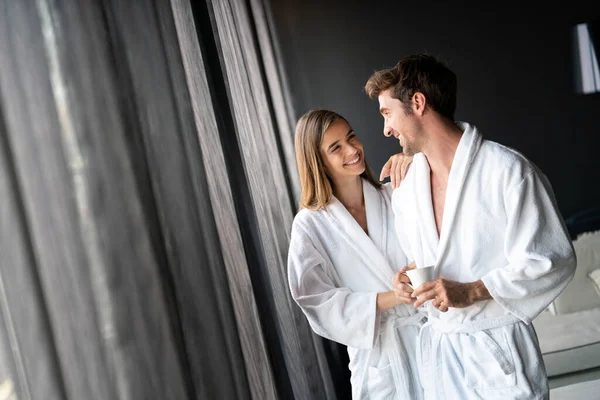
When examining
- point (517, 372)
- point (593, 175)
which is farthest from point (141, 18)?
point (593, 175)

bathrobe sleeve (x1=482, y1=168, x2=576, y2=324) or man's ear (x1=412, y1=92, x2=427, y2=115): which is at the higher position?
man's ear (x1=412, y1=92, x2=427, y2=115)

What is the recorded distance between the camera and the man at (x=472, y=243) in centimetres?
140

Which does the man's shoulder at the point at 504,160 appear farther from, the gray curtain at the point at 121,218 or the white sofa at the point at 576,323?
the white sofa at the point at 576,323

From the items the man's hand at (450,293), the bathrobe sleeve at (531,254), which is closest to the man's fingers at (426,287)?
the man's hand at (450,293)

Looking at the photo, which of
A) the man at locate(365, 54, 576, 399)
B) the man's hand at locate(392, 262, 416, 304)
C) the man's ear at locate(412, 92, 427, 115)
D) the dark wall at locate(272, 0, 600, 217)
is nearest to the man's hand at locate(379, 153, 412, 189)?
Result: the man at locate(365, 54, 576, 399)

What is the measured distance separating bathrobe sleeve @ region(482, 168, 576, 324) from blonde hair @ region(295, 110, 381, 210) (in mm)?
682

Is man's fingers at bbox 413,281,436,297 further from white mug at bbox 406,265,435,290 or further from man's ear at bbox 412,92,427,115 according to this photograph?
man's ear at bbox 412,92,427,115

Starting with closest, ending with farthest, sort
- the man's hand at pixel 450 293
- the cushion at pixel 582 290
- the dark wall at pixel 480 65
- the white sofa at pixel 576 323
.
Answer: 1. the man's hand at pixel 450 293
2. the white sofa at pixel 576 323
3. the cushion at pixel 582 290
4. the dark wall at pixel 480 65

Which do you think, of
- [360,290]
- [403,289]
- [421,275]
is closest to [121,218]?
[421,275]

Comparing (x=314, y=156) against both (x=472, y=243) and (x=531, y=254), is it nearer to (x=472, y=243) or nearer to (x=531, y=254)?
(x=472, y=243)

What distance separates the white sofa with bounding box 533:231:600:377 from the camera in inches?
104

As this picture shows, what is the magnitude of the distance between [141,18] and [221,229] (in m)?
0.46

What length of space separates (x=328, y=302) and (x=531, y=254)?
0.64 meters

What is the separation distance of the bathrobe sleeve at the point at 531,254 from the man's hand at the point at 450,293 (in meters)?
0.03
